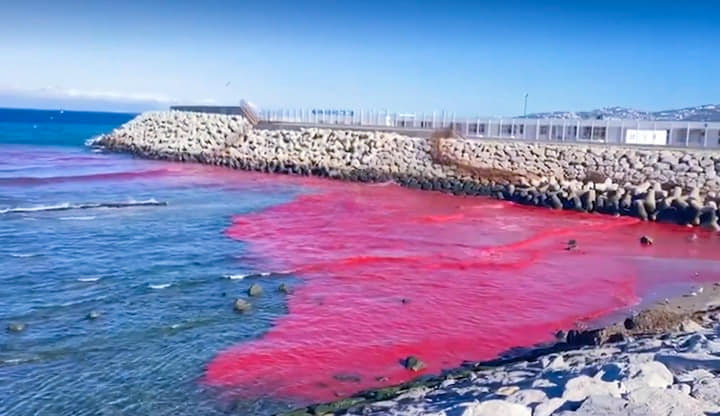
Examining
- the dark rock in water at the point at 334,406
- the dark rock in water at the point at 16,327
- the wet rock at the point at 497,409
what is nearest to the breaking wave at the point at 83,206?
the dark rock in water at the point at 16,327

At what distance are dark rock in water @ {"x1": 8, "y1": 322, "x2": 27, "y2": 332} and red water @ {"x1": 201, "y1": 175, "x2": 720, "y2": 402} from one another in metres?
3.75

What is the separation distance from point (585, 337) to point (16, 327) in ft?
31.4

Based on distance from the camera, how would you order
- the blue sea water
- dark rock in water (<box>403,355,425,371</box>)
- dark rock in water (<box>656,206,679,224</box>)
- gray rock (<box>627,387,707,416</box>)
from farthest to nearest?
dark rock in water (<box>656,206,679,224</box>), dark rock in water (<box>403,355,425,371</box>), the blue sea water, gray rock (<box>627,387,707,416</box>)

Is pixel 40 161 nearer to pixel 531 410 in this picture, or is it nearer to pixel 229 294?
Answer: pixel 229 294

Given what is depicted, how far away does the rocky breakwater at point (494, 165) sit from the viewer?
25.7 meters

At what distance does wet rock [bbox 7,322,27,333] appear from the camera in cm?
1157

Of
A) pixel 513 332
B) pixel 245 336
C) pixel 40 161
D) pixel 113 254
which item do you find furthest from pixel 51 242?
pixel 40 161

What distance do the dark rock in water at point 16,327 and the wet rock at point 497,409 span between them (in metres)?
8.40

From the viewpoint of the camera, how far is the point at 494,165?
3241cm

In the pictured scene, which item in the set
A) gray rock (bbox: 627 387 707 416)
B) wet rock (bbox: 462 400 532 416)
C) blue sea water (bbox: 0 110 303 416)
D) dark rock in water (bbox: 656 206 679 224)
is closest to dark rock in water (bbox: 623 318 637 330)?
gray rock (bbox: 627 387 707 416)

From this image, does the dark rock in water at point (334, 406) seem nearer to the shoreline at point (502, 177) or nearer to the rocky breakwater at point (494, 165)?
the shoreline at point (502, 177)

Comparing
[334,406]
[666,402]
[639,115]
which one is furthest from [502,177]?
[639,115]

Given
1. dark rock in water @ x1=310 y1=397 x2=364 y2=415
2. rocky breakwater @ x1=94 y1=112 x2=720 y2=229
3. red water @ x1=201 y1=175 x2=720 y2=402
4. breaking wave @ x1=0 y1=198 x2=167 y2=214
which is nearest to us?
dark rock in water @ x1=310 y1=397 x2=364 y2=415

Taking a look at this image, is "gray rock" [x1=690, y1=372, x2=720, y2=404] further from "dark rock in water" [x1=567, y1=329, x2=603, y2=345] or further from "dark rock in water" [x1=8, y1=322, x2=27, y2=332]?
"dark rock in water" [x1=8, y1=322, x2=27, y2=332]
